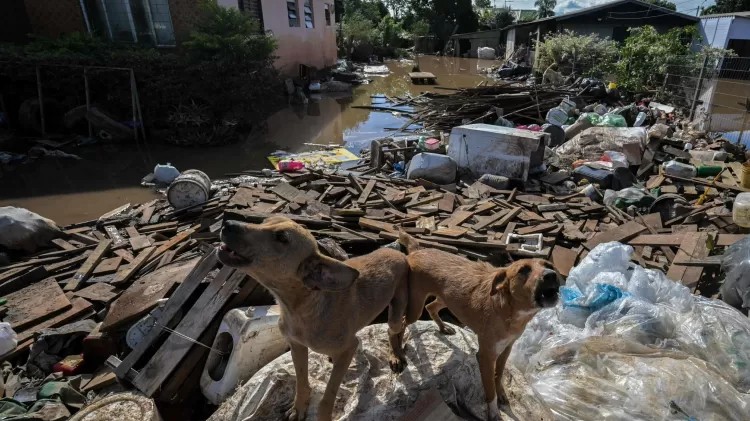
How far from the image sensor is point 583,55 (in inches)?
824

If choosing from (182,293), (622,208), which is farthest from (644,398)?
(622,208)

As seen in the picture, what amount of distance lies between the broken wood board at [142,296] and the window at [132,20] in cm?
1362

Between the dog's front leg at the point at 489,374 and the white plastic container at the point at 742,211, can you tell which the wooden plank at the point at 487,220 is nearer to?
the white plastic container at the point at 742,211

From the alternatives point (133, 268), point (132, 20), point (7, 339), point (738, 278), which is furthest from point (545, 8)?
point (7, 339)

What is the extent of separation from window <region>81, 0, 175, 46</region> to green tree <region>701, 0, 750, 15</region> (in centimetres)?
4804

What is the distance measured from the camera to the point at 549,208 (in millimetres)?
7672

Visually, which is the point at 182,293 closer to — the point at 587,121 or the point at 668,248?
the point at 668,248

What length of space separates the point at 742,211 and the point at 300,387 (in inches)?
274

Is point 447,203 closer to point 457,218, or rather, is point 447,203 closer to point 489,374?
point 457,218

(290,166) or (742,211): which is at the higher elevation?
(742,211)

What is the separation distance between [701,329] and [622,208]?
4.16 metres

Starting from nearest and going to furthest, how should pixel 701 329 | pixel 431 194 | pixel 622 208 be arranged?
pixel 701 329
pixel 622 208
pixel 431 194

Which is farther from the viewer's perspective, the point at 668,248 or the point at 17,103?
the point at 17,103

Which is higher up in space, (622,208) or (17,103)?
(17,103)
